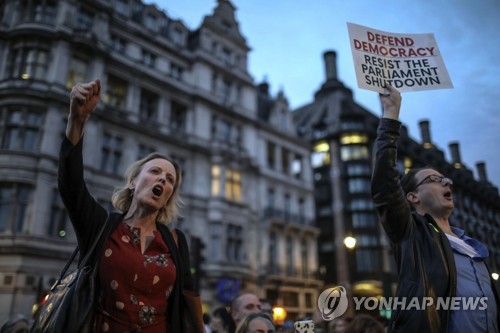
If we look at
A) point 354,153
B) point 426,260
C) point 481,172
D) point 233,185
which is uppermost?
point 354,153

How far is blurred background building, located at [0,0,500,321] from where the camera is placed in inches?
733

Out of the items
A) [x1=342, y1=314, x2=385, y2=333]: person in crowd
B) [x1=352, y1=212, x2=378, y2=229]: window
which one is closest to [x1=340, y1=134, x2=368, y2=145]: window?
[x1=352, y1=212, x2=378, y2=229]: window

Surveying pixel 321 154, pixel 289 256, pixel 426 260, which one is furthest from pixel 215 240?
pixel 426 260

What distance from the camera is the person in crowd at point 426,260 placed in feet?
8.87

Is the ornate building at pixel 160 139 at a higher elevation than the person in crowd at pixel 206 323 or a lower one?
higher

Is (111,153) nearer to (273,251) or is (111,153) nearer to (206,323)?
(273,251)

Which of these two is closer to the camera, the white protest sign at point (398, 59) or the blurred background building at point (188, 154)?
the white protest sign at point (398, 59)

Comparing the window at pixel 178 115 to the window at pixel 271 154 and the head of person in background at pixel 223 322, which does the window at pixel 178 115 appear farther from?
the head of person in background at pixel 223 322

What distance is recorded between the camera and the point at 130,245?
108 inches

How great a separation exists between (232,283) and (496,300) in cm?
2208

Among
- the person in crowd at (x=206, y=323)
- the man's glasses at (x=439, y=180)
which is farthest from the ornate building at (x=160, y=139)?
the man's glasses at (x=439, y=180)

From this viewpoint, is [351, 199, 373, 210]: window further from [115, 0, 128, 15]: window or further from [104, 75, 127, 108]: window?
[115, 0, 128, 15]: window

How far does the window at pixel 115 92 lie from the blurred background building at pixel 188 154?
0.06 m

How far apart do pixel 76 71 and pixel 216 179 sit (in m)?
10.6
